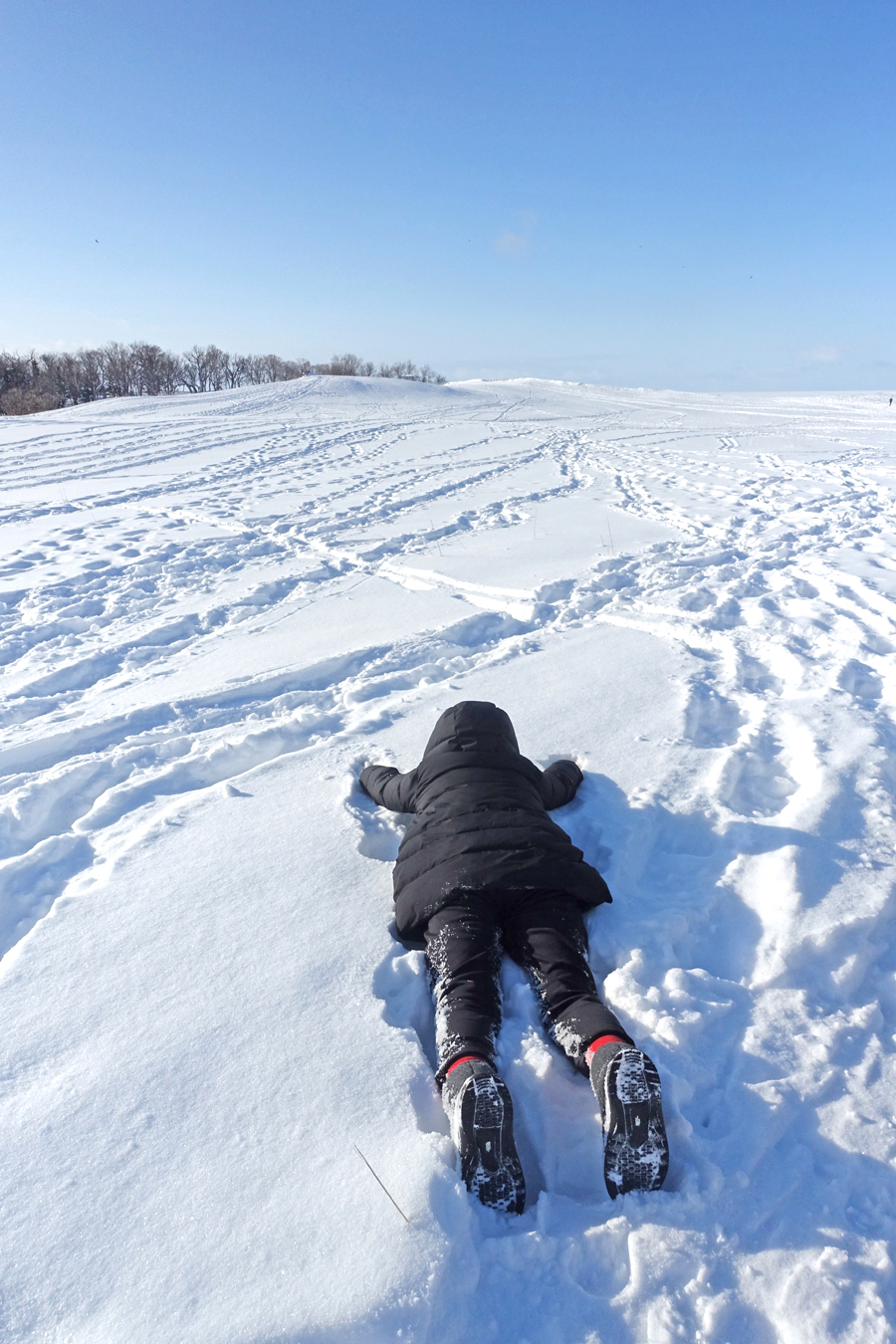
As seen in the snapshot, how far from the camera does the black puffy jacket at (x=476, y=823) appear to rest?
2.22 m

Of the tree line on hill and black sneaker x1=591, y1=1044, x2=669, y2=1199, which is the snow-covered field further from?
the tree line on hill

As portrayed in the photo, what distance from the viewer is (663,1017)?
79.0 inches

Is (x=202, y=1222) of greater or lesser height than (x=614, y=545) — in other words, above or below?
below

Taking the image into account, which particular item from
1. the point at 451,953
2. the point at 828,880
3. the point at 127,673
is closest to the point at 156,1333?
the point at 451,953

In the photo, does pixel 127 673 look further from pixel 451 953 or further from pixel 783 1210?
pixel 783 1210

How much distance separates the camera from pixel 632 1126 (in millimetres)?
1640

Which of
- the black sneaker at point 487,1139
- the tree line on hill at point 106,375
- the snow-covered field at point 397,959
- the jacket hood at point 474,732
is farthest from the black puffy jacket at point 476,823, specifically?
the tree line on hill at point 106,375

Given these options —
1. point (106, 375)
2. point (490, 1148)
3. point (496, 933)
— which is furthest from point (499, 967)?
point (106, 375)

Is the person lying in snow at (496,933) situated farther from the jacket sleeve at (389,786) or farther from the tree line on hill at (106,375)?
the tree line on hill at (106,375)

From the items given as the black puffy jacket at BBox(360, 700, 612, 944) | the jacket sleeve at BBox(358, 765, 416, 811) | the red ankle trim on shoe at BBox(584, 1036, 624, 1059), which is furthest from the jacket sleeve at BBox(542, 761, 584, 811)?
the red ankle trim on shoe at BBox(584, 1036, 624, 1059)

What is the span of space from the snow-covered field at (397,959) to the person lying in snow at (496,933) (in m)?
0.09

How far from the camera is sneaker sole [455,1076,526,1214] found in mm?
1600

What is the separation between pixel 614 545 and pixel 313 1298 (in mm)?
6562

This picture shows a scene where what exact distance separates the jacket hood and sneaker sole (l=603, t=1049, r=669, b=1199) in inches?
49.8
